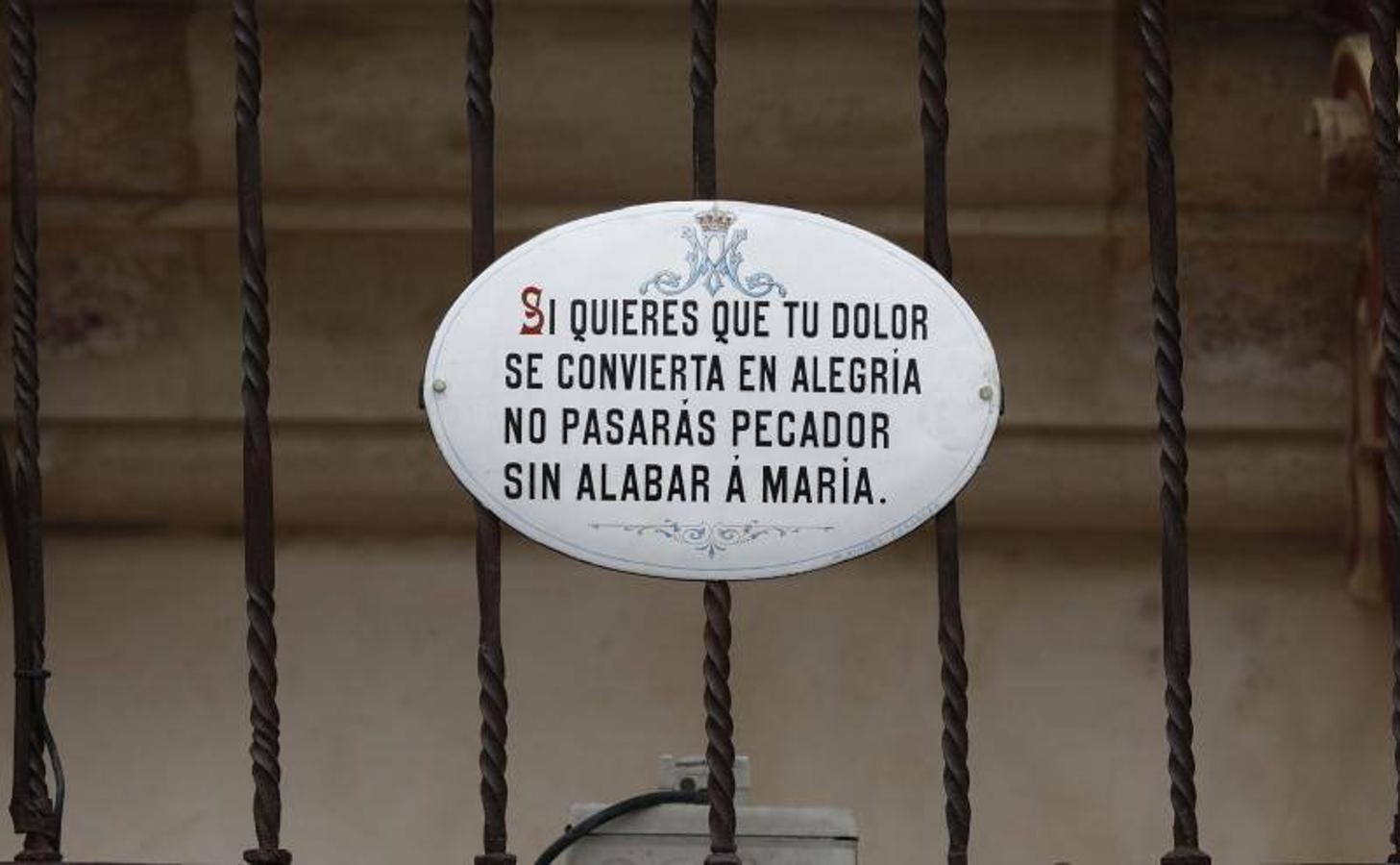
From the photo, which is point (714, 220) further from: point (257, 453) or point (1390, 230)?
point (1390, 230)

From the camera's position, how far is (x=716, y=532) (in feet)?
5.85

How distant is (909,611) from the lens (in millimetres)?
2945

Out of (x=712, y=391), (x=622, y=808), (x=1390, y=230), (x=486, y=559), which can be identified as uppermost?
(x=1390, y=230)

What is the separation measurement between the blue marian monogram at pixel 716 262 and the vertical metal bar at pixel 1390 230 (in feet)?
1.54

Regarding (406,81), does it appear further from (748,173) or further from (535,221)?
(748,173)

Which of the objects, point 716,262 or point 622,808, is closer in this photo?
point 716,262

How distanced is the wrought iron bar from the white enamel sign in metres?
0.35

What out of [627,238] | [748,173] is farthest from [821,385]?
[748,173]

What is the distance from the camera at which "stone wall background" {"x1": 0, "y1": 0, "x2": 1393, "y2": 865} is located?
290cm

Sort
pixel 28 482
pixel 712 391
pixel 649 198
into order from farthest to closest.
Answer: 1. pixel 649 198
2. pixel 28 482
3. pixel 712 391

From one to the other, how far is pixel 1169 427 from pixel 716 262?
37 centimetres

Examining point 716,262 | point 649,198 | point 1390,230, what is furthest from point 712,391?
point 649,198

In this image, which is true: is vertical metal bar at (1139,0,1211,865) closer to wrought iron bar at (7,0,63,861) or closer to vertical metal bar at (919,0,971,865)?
vertical metal bar at (919,0,971,865)

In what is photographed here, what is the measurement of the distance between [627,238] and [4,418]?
143cm
